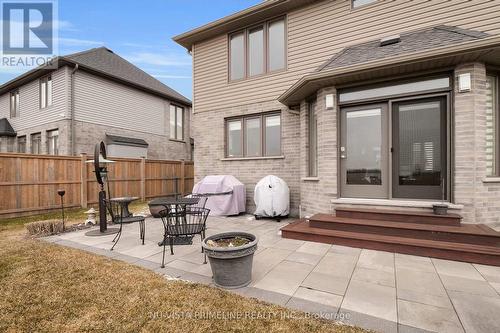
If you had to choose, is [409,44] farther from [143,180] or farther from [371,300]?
[143,180]

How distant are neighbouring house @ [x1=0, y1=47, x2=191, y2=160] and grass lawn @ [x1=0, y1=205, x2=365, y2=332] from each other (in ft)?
34.5

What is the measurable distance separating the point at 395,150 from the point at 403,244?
209cm

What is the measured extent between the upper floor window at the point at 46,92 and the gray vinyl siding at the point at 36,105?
0.29 metres

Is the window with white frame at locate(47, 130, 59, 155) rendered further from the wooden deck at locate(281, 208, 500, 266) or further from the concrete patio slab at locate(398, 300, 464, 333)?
the concrete patio slab at locate(398, 300, 464, 333)

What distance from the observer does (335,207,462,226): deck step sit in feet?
14.9

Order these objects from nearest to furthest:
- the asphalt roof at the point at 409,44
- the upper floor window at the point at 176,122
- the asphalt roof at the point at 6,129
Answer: the asphalt roof at the point at 409,44 < the asphalt roof at the point at 6,129 < the upper floor window at the point at 176,122

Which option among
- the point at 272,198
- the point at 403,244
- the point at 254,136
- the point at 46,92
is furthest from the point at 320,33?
the point at 46,92

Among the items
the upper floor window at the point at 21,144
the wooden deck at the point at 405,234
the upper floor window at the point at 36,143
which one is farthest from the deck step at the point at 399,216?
the upper floor window at the point at 21,144

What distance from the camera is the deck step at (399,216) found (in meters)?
4.55

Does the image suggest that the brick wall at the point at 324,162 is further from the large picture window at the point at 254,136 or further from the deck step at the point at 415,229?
the large picture window at the point at 254,136

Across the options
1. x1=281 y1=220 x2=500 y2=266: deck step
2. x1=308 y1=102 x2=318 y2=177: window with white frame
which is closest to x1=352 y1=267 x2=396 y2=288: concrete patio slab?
x1=281 y1=220 x2=500 y2=266: deck step

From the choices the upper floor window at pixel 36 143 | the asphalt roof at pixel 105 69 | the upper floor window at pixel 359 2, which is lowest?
the upper floor window at pixel 36 143

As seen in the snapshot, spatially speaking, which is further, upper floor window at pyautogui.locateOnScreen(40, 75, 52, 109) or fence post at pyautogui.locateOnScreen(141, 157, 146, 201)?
upper floor window at pyautogui.locateOnScreen(40, 75, 52, 109)

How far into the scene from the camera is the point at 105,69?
13938 millimetres
